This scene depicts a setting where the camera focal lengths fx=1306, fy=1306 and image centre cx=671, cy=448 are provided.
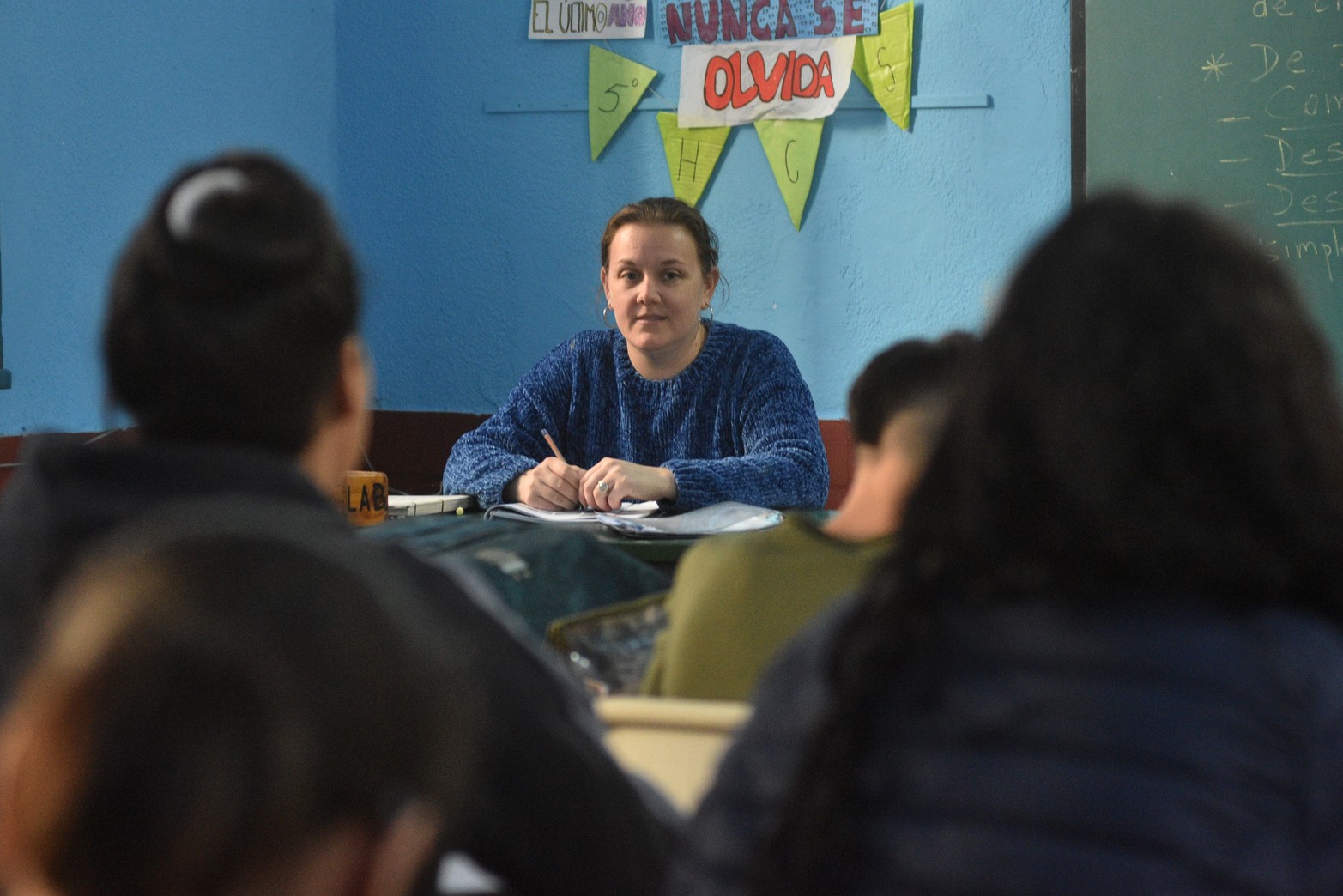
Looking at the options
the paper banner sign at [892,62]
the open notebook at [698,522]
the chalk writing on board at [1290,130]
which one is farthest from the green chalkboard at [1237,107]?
the open notebook at [698,522]

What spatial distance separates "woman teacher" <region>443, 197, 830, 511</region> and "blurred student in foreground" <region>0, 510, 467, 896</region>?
1803 mm

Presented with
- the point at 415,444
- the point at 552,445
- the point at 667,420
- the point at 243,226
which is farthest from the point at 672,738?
the point at 415,444

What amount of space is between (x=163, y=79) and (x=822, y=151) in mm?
1475

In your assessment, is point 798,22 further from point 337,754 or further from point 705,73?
point 337,754

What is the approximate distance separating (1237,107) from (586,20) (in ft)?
A: 4.94

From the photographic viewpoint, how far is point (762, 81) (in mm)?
3076

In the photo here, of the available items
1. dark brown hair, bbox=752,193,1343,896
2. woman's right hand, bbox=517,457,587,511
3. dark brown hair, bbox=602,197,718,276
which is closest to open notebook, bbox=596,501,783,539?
woman's right hand, bbox=517,457,587,511

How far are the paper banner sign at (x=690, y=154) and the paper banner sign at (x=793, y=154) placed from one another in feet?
0.37

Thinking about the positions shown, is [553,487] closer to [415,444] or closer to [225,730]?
[415,444]

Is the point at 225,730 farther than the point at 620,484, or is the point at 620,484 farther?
the point at 620,484

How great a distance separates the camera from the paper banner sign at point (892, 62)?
296 cm

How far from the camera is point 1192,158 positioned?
9.16 feet

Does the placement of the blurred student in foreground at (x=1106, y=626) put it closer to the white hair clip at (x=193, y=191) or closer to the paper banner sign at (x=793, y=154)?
the white hair clip at (x=193, y=191)

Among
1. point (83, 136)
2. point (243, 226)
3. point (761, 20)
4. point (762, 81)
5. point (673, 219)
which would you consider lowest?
point (243, 226)
